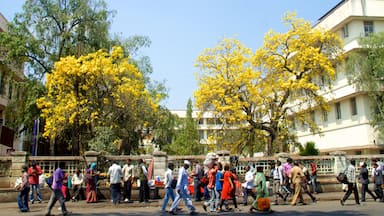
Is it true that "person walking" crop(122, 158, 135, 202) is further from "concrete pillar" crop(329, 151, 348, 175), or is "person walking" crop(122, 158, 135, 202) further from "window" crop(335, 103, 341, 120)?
"window" crop(335, 103, 341, 120)

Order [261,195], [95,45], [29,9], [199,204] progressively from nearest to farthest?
[261,195] → [199,204] → [29,9] → [95,45]

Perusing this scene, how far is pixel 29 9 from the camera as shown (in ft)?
87.1

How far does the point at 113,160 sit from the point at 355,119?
2204 cm

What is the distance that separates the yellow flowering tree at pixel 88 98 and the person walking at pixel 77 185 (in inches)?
→ 291

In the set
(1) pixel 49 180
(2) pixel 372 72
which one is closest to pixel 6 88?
(1) pixel 49 180

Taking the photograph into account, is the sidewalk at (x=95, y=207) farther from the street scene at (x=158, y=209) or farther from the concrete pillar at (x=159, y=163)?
the concrete pillar at (x=159, y=163)

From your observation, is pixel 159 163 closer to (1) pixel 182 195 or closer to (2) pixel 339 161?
(1) pixel 182 195

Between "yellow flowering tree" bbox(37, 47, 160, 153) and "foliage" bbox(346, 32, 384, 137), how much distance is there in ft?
54.1

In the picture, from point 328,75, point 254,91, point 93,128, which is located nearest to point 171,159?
point 93,128

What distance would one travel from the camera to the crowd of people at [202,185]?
11648 millimetres

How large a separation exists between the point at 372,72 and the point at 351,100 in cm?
473

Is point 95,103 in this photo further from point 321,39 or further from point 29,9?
point 321,39

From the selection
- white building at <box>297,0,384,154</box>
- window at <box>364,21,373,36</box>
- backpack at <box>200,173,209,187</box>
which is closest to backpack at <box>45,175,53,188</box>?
backpack at <box>200,173,209,187</box>

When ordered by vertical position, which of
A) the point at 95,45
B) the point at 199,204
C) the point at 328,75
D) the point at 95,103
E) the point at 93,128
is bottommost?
the point at 199,204
